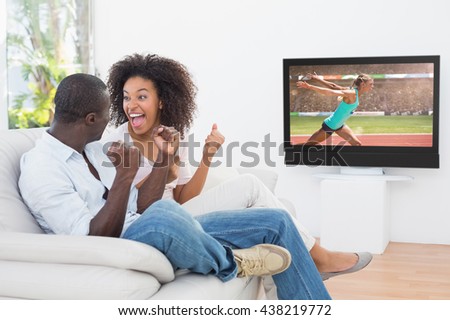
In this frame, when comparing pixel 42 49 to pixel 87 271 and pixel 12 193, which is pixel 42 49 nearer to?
pixel 12 193

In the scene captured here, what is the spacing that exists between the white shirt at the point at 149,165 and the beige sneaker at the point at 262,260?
64 centimetres

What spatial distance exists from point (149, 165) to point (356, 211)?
202 cm

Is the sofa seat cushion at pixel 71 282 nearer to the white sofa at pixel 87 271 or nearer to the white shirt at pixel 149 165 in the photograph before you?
the white sofa at pixel 87 271

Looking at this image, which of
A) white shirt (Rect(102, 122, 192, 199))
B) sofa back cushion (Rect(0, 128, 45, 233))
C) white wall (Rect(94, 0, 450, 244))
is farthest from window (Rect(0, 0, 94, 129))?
sofa back cushion (Rect(0, 128, 45, 233))

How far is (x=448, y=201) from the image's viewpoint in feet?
15.1

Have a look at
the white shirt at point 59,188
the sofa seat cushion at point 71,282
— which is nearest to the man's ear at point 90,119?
the white shirt at point 59,188

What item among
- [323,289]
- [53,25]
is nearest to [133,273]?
[323,289]

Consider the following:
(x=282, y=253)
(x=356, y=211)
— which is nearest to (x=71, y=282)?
(x=282, y=253)

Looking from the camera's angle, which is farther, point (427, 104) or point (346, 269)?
point (427, 104)

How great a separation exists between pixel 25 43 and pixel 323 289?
310 centimetres

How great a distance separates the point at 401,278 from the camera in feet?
12.3

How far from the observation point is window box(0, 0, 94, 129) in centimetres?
454
